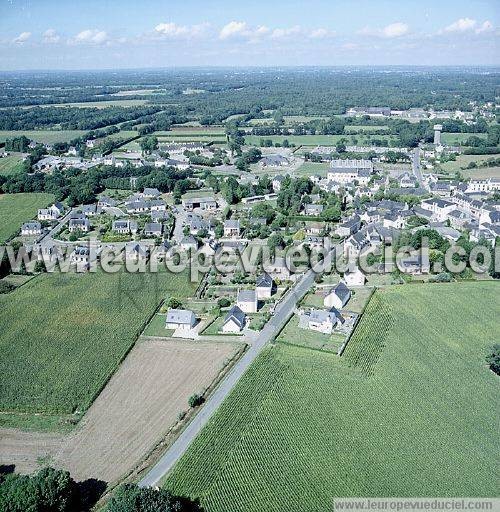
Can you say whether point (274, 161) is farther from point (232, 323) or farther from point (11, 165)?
point (232, 323)

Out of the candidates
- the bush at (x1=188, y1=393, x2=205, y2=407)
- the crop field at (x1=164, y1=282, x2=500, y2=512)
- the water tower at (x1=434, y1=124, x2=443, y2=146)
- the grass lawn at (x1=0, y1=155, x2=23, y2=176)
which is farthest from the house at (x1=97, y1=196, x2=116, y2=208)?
the water tower at (x1=434, y1=124, x2=443, y2=146)

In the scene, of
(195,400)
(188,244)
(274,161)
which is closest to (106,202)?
(188,244)

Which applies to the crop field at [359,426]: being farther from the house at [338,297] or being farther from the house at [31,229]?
the house at [31,229]

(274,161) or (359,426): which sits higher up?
(274,161)

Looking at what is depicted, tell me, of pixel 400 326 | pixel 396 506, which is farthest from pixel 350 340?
pixel 396 506

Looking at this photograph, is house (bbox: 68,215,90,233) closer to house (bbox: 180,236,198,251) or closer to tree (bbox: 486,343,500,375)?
house (bbox: 180,236,198,251)
